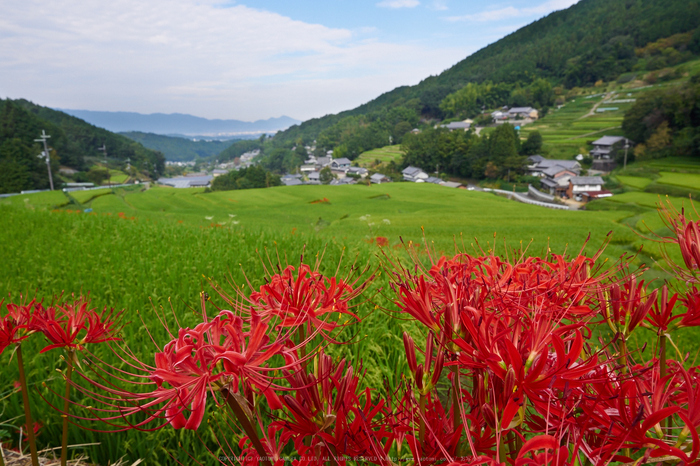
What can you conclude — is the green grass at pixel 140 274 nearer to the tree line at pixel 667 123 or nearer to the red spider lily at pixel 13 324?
the red spider lily at pixel 13 324

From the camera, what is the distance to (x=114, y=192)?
37.4 metres

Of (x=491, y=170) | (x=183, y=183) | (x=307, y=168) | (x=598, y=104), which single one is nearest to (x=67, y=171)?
(x=183, y=183)

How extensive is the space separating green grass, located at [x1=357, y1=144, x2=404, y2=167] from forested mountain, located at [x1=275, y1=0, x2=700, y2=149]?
1183 inches

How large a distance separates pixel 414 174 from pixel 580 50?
73150 mm

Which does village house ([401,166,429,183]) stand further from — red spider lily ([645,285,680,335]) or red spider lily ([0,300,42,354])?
red spider lily ([0,300,42,354])

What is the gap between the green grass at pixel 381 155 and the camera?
91.5 metres

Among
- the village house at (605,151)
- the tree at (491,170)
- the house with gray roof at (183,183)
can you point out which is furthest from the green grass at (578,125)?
the house with gray roof at (183,183)

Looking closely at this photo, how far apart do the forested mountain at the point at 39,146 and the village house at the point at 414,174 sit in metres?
59.3

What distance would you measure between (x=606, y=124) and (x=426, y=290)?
81.8 metres

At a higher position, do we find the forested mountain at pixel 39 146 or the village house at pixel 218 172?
the forested mountain at pixel 39 146

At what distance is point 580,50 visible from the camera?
10562 cm

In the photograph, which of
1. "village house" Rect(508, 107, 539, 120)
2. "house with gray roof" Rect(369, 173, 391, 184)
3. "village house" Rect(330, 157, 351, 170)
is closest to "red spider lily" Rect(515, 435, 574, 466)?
"house with gray roof" Rect(369, 173, 391, 184)

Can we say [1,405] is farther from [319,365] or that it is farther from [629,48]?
[629,48]

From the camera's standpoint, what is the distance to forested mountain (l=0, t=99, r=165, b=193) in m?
50.3
